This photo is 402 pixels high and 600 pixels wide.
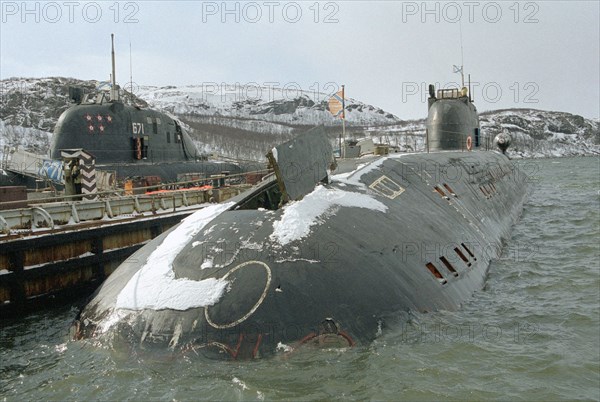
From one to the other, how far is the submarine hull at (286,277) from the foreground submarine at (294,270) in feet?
0.05

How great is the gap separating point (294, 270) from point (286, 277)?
0.15 meters

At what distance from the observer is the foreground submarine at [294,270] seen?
224 inches

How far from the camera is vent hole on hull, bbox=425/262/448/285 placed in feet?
24.9

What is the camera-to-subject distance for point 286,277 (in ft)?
19.9

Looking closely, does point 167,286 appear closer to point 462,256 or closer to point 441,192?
point 462,256

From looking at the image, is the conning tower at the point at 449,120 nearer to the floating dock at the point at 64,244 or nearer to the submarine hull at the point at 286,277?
the floating dock at the point at 64,244

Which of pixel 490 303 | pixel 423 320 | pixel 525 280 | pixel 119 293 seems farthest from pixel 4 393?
pixel 525 280

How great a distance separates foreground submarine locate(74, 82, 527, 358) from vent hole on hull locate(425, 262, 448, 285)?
21 millimetres

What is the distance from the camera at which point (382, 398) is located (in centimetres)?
498

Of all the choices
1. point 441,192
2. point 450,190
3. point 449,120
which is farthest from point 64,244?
point 449,120

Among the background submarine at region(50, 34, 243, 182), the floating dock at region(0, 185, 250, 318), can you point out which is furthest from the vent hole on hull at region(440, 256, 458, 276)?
the background submarine at region(50, 34, 243, 182)

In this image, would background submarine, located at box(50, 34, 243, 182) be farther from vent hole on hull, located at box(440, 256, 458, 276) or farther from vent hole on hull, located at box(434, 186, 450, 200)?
vent hole on hull, located at box(440, 256, 458, 276)

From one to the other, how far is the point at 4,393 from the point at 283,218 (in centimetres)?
Result: 386

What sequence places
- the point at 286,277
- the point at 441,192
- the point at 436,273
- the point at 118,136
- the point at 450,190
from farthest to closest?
the point at 118,136 → the point at 450,190 → the point at 441,192 → the point at 436,273 → the point at 286,277
